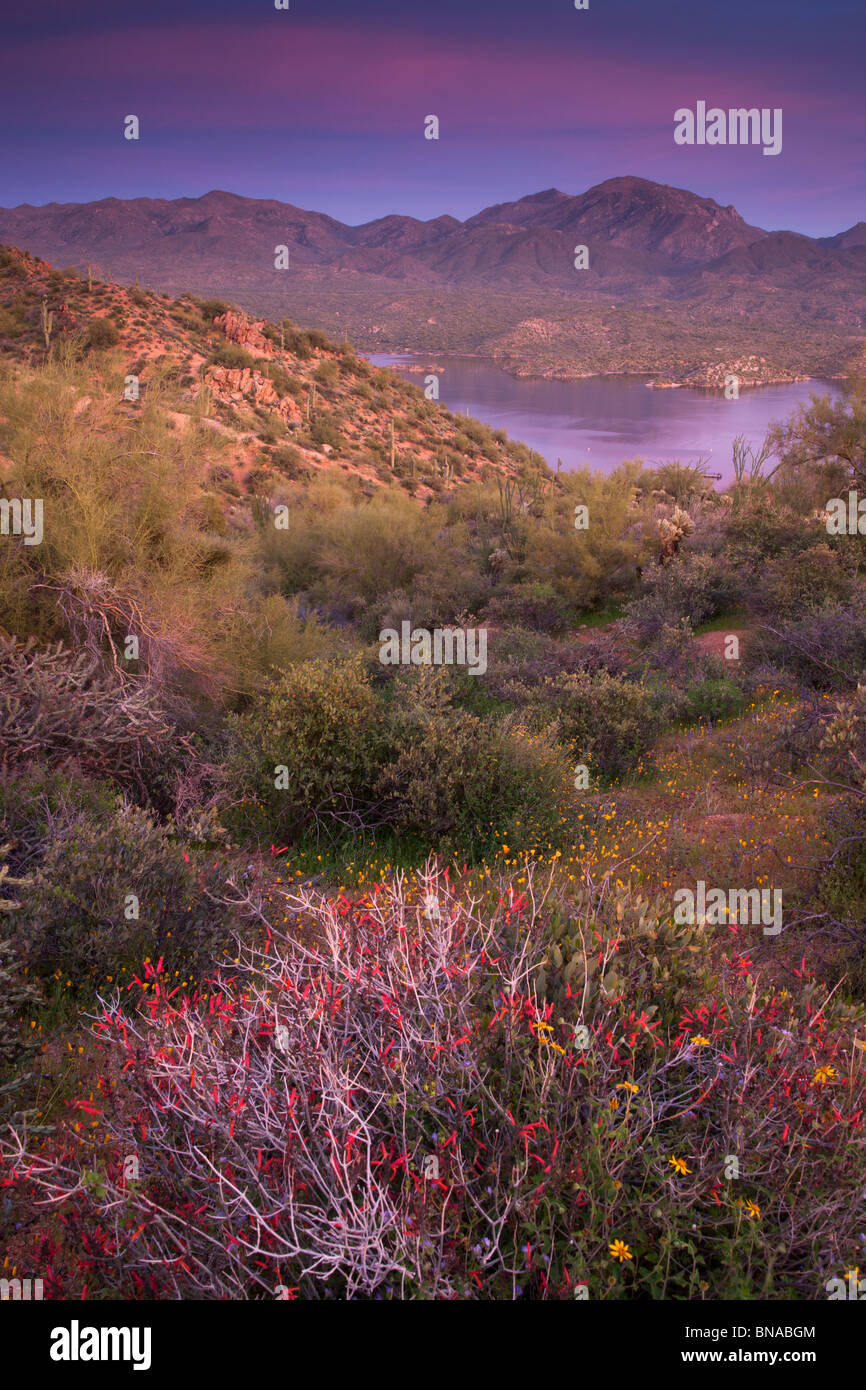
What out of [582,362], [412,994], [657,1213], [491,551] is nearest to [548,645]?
[491,551]

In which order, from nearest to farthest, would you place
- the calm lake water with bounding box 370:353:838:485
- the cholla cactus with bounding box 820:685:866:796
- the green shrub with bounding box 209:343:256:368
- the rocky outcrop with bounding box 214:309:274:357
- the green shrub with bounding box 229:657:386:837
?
the cholla cactus with bounding box 820:685:866:796, the green shrub with bounding box 229:657:386:837, the calm lake water with bounding box 370:353:838:485, the green shrub with bounding box 209:343:256:368, the rocky outcrop with bounding box 214:309:274:357

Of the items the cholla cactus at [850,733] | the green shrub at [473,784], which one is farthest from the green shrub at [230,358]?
the cholla cactus at [850,733]

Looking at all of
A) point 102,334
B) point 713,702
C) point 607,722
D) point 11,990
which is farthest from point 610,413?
point 11,990

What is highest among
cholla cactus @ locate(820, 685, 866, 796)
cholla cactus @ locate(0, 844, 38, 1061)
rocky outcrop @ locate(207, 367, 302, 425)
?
rocky outcrop @ locate(207, 367, 302, 425)

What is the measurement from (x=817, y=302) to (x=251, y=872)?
307 ft

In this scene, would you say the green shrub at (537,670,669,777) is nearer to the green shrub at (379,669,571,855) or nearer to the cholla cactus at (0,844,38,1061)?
the green shrub at (379,669,571,855)

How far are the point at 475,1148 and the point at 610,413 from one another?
47623 millimetres

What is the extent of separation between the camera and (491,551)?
55.2 ft

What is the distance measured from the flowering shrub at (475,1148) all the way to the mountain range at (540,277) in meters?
13.8

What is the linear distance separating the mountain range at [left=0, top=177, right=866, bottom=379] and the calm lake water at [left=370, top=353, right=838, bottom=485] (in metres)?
2.92

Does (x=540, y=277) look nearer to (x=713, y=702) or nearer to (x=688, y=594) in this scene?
(x=688, y=594)

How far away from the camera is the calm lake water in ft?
103

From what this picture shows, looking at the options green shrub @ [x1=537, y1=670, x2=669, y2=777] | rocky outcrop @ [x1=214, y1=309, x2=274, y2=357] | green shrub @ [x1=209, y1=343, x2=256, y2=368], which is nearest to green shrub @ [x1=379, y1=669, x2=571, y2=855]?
green shrub @ [x1=537, y1=670, x2=669, y2=777]

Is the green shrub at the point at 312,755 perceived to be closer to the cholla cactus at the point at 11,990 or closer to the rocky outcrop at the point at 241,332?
the cholla cactus at the point at 11,990
